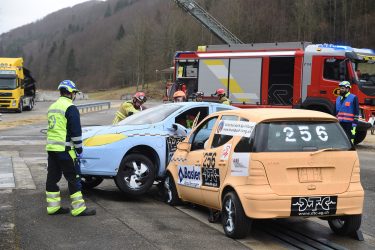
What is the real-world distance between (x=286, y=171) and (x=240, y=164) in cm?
52

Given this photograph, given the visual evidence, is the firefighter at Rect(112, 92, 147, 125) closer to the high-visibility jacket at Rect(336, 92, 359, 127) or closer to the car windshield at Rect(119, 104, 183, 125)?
the car windshield at Rect(119, 104, 183, 125)

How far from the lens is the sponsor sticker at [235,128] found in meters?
6.50

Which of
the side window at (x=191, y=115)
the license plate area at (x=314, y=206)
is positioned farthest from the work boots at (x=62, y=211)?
the license plate area at (x=314, y=206)

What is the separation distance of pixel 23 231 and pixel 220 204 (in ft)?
7.84

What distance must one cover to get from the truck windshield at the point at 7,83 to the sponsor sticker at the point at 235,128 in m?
34.6

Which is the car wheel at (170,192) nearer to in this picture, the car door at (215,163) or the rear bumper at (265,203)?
the car door at (215,163)

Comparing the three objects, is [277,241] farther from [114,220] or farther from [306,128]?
[114,220]

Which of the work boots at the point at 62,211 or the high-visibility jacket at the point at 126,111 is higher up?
the high-visibility jacket at the point at 126,111

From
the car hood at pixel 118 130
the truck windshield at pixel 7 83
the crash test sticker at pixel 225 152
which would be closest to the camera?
the crash test sticker at pixel 225 152

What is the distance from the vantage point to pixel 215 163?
7.00 metres

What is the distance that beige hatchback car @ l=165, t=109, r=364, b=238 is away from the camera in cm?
617

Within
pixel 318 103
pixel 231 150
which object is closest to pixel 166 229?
pixel 231 150

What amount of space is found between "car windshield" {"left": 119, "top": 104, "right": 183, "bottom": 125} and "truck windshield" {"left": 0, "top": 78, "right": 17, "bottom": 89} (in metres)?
31.9

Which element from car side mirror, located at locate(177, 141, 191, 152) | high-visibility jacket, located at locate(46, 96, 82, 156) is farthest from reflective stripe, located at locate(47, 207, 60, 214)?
car side mirror, located at locate(177, 141, 191, 152)
